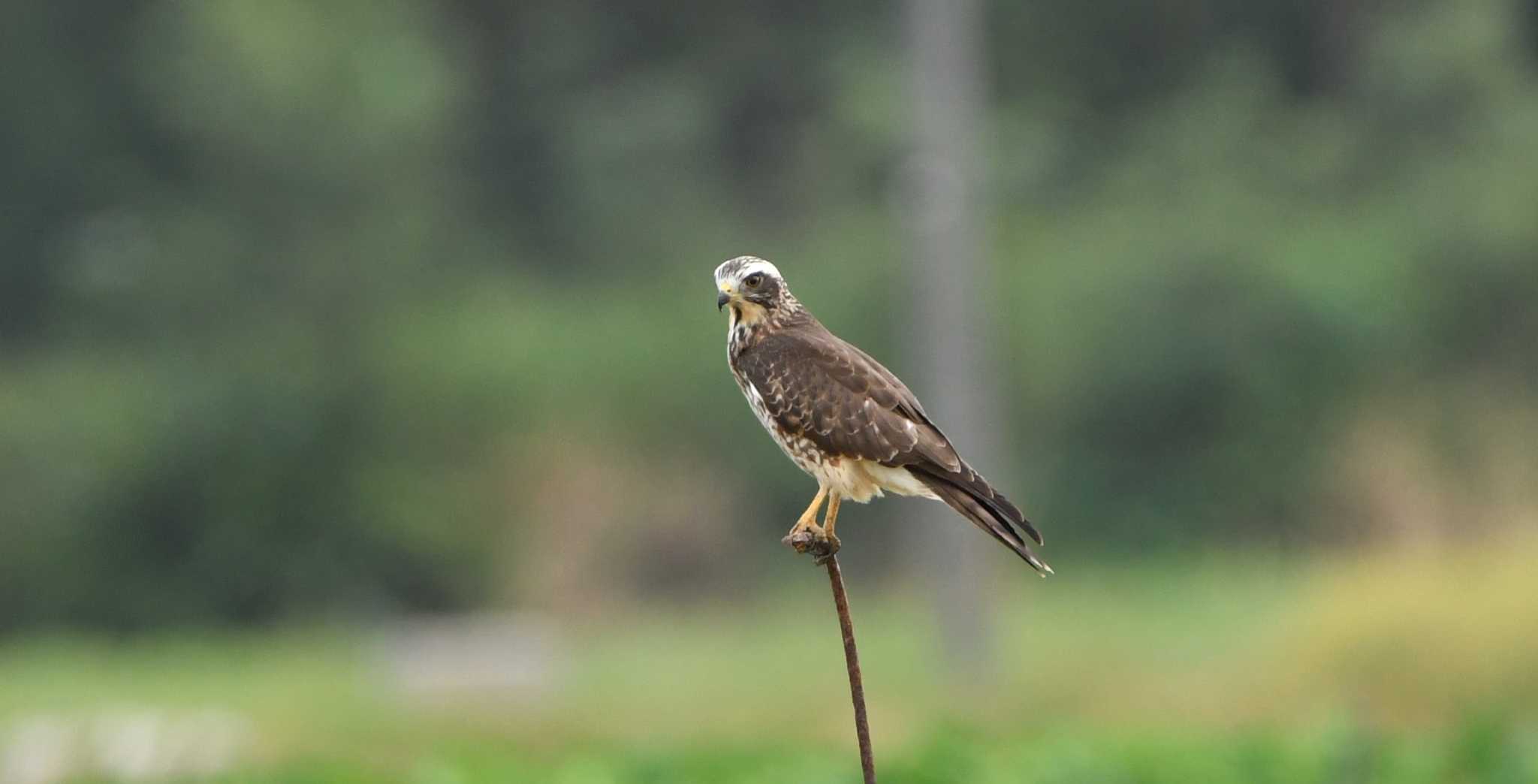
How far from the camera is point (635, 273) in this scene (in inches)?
906

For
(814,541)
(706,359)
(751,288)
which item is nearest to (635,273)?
(706,359)

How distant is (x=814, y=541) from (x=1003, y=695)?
852 centimetres

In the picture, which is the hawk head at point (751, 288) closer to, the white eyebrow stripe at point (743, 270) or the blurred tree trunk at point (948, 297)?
the white eyebrow stripe at point (743, 270)

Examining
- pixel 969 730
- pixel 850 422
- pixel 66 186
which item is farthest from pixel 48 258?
pixel 850 422

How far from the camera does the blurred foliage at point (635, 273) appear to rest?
19.4m

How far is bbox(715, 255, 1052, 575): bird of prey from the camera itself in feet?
11.5

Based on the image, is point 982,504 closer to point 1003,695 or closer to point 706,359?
point 1003,695

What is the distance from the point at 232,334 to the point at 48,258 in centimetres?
287

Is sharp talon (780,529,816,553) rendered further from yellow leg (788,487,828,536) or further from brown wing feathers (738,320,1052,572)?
brown wing feathers (738,320,1052,572)

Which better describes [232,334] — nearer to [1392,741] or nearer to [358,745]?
[358,745]

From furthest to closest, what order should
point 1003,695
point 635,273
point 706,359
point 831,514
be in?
point 635,273 < point 706,359 < point 1003,695 < point 831,514

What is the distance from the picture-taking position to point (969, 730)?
31.8 ft

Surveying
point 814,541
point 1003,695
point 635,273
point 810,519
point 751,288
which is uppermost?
point 635,273

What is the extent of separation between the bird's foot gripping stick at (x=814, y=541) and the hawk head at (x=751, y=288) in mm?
353
